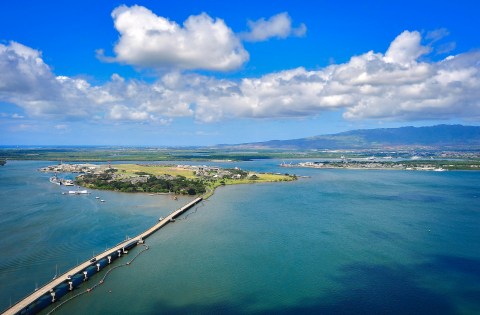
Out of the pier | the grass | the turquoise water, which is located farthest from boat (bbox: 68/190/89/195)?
the pier

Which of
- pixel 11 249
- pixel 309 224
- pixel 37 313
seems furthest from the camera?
pixel 309 224

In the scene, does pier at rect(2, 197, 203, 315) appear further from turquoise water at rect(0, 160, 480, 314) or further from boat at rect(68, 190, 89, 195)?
boat at rect(68, 190, 89, 195)

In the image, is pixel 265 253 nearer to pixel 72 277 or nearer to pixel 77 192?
pixel 72 277

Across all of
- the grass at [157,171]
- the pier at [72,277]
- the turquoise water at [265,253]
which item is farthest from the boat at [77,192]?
the pier at [72,277]

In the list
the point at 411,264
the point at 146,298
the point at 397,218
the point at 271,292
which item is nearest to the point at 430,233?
the point at 397,218

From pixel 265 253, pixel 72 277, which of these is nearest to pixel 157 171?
pixel 265 253

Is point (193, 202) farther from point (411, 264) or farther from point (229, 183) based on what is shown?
point (411, 264)
